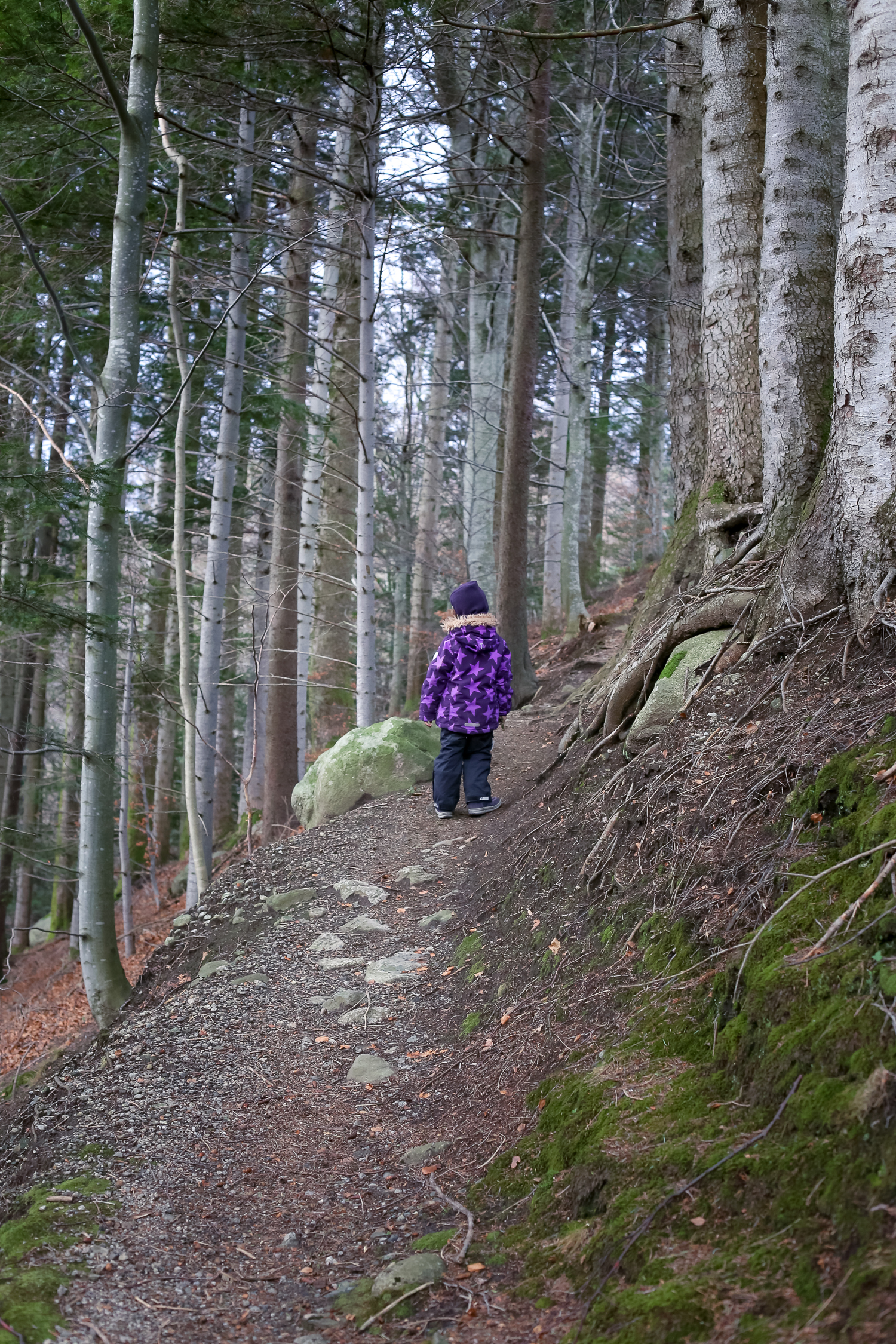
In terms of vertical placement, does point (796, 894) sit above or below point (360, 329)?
below

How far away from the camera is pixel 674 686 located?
4902 mm

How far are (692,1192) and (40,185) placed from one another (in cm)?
1056

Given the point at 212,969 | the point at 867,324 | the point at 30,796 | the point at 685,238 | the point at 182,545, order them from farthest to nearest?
the point at 30,796
the point at 182,545
the point at 685,238
the point at 212,969
the point at 867,324

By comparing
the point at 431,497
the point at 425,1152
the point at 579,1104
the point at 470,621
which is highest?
the point at 431,497

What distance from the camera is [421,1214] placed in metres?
3.09

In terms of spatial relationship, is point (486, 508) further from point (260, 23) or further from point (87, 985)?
point (87, 985)

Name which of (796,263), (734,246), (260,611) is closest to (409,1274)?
(796,263)

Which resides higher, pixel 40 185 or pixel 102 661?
pixel 40 185

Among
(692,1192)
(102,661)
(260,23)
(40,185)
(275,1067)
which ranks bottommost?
(275,1067)

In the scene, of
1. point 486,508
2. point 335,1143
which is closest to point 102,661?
point 335,1143

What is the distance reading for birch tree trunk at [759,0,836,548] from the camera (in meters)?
4.88

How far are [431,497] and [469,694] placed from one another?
35.3ft

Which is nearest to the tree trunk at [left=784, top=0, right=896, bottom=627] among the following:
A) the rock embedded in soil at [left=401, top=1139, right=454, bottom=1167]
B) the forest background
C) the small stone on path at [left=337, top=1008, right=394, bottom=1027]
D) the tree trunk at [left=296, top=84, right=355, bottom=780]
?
the forest background

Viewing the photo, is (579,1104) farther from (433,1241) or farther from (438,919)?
(438,919)
